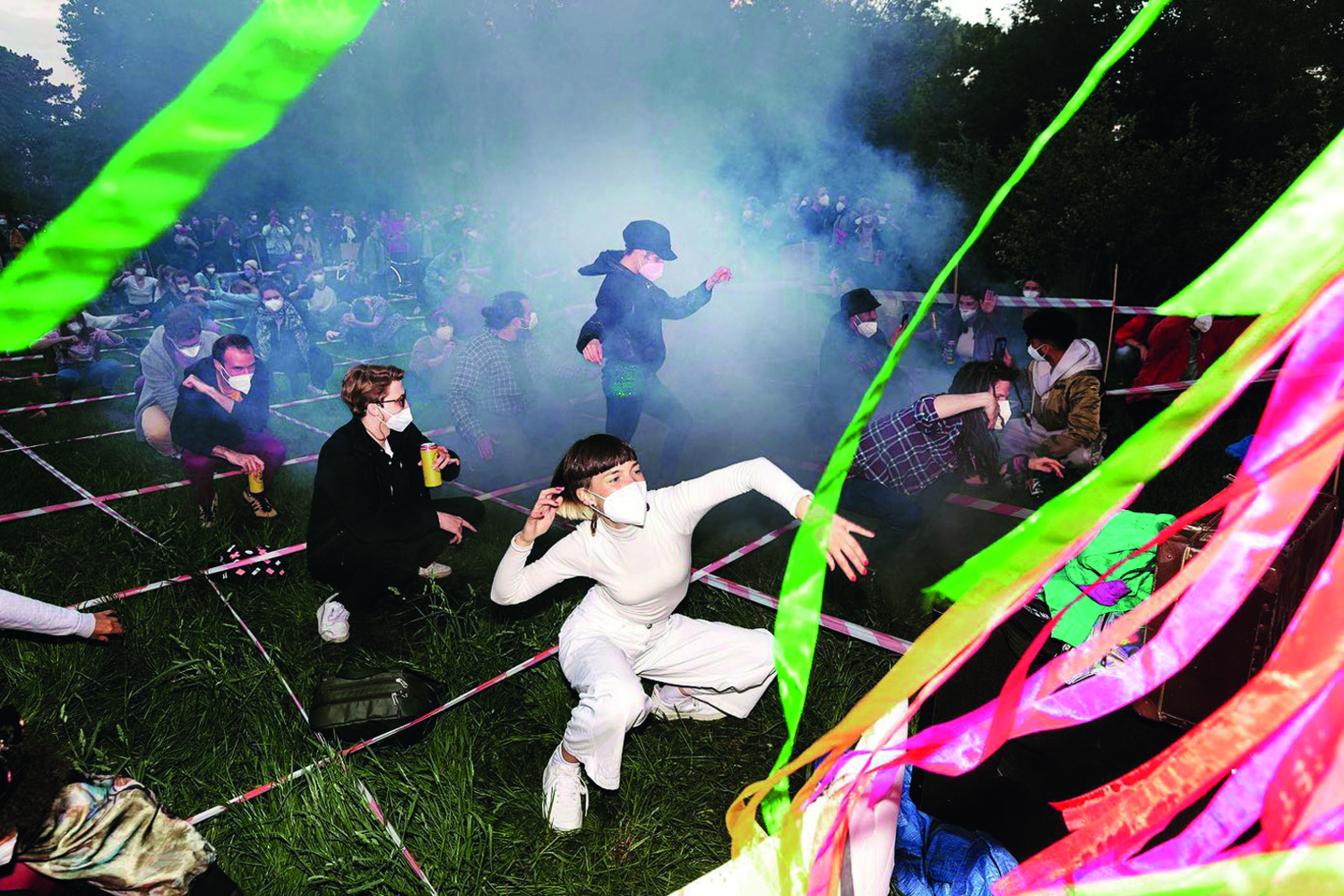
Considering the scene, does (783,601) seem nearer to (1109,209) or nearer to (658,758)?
(658,758)

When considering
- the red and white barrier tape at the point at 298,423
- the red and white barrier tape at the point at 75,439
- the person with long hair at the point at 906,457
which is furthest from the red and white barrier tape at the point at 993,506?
the red and white barrier tape at the point at 75,439

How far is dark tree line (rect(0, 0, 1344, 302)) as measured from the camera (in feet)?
42.1

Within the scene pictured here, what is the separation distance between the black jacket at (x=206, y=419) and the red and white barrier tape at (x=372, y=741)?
3.19m

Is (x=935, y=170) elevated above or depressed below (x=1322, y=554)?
above

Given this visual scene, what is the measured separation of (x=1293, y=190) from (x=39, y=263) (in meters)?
18.5

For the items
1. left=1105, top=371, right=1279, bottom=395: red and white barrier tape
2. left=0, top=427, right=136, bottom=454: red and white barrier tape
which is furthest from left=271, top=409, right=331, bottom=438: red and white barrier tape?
left=1105, top=371, right=1279, bottom=395: red and white barrier tape

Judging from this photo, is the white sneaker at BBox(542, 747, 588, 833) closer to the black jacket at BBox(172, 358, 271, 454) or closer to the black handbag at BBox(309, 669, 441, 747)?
the black handbag at BBox(309, 669, 441, 747)

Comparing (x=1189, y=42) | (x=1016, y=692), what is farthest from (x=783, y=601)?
(x=1189, y=42)

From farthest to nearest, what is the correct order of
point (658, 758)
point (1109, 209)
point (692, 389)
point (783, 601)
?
point (1109, 209) → point (692, 389) → point (658, 758) → point (783, 601)

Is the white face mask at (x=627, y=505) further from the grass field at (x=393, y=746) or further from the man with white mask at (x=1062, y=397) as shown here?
the man with white mask at (x=1062, y=397)

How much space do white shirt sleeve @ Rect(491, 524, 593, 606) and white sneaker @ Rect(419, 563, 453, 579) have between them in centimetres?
180

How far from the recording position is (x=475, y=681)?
3693 millimetres

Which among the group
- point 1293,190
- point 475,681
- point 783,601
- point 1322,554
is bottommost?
point 475,681

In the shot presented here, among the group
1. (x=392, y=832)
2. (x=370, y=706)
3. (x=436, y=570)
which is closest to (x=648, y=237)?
(x=436, y=570)
